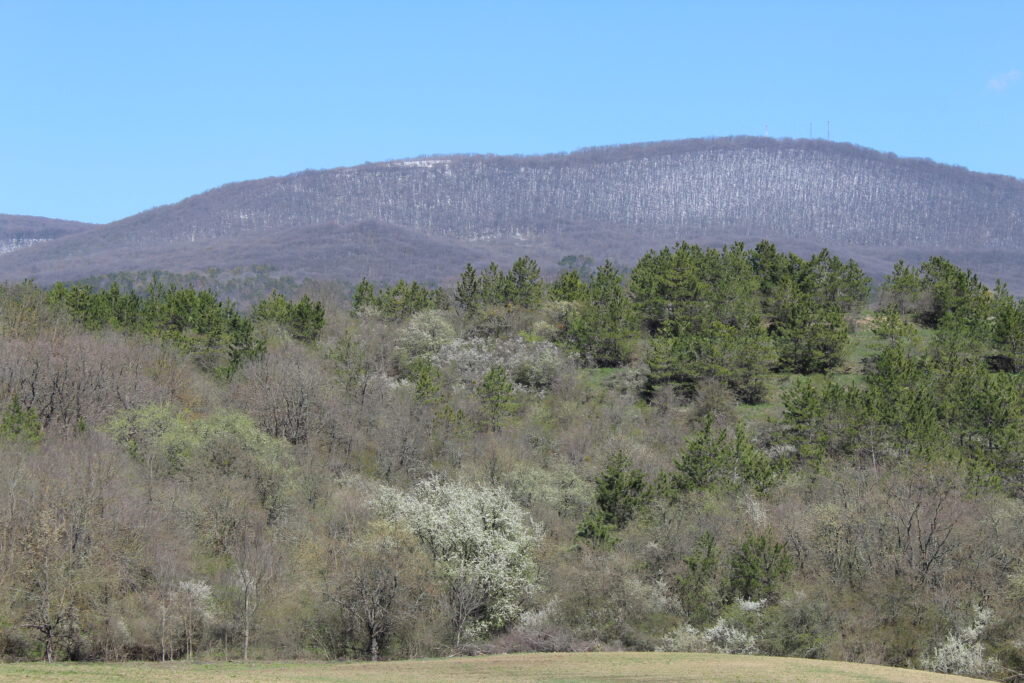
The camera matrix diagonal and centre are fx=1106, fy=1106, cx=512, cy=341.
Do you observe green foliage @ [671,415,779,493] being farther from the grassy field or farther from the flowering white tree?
the grassy field

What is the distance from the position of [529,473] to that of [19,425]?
25.1 metres

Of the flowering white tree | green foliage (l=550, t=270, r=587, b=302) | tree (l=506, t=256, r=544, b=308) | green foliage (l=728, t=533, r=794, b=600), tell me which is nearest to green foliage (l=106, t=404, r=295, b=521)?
the flowering white tree

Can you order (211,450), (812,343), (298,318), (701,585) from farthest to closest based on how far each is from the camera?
(298,318)
(812,343)
(211,450)
(701,585)

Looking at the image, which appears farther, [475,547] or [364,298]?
[364,298]

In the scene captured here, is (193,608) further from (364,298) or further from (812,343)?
(364,298)

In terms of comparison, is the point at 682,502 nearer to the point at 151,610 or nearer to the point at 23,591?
the point at 151,610

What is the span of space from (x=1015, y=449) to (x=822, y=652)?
21162 millimetres

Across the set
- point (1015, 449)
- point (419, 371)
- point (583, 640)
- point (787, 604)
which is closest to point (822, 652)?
point (787, 604)

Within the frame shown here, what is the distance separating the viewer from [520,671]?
31.4m

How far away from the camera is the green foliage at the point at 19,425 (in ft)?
169

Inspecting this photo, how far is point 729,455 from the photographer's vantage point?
182ft

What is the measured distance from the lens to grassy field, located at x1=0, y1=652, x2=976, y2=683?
89.5 ft

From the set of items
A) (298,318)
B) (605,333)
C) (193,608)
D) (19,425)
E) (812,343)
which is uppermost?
(812,343)

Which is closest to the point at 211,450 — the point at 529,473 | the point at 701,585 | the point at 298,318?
the point at 529,473
